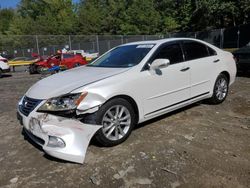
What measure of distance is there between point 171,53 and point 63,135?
260 cm

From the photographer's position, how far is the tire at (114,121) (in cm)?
418

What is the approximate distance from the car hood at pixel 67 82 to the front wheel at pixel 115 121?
1.50 feet

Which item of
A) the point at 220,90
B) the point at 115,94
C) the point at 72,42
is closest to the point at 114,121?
the point at 115,94

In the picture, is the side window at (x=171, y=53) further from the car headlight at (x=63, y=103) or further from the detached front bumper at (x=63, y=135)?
the detached front bumper at (x=63, y=135)

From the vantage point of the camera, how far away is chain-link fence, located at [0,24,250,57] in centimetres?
2625

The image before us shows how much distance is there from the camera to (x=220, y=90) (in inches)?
257

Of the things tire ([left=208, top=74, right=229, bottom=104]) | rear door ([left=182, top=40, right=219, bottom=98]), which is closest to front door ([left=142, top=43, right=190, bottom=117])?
rear door ([left=182, top=40, right=219, bottom=98])

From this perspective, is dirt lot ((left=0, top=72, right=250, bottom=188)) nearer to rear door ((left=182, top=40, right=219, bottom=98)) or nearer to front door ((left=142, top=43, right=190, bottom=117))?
front door ((left=142, top=43, right=190, bottom=117))

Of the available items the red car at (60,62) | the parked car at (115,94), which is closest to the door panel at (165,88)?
the parked car at (115,94)

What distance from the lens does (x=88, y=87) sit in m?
4.13

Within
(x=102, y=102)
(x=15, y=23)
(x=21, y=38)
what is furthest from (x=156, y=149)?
(x=15, y=23)

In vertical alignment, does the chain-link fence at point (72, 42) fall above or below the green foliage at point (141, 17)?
below

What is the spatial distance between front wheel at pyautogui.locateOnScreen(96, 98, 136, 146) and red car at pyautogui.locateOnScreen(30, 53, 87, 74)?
13193 millimetres

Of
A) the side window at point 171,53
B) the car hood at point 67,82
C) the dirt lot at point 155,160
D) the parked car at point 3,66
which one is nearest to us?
the dirt lot at point 155,160
